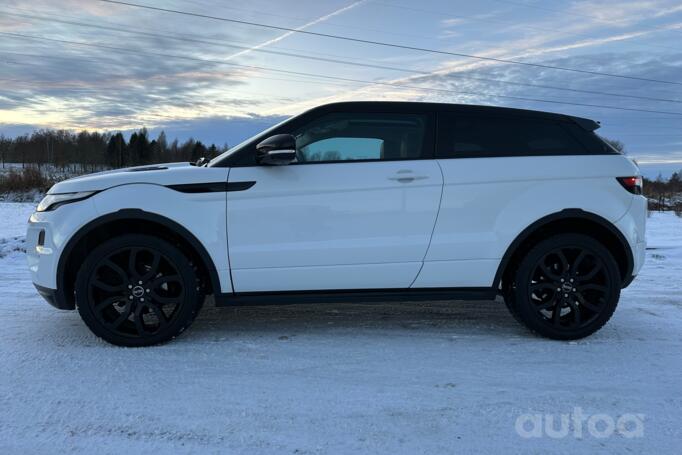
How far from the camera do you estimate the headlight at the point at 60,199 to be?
3.54 metres

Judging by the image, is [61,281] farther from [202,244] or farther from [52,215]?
[202,244]

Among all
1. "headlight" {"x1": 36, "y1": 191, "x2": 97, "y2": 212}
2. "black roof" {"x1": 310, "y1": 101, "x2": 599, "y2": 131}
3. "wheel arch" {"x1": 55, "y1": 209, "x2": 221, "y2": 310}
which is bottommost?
"wheel arch" {"x1": 55, "y1": 209, "x2": 221, "y2": 310}

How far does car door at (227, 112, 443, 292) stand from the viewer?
353 centimetres

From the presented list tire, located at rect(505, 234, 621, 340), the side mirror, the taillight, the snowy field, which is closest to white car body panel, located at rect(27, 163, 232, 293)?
the side mirror

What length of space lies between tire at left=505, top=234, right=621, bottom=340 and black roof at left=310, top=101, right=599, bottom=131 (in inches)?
37.5

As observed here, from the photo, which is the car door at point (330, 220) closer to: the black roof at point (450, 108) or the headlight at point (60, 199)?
the black roof at point (450, 108)

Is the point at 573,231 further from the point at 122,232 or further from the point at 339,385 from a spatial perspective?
→ the point at 122,232

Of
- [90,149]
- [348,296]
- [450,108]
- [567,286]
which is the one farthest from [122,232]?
[90,149]

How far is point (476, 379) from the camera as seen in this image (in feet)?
10.1

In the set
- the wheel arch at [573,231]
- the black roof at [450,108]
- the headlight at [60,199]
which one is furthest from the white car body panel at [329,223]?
the headlight at [60,199]

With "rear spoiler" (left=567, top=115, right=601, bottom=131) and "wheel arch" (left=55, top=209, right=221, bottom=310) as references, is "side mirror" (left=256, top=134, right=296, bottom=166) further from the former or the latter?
"rear spoiler" (left=567, top=115, right=601, bottom=131)

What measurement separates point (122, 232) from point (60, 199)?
501 mm

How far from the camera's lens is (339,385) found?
9.75 feet

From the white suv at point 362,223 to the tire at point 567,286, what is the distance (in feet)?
0.04
